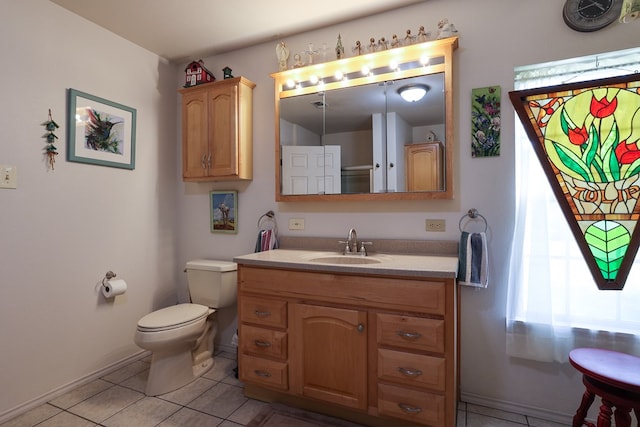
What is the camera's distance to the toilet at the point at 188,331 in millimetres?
1939

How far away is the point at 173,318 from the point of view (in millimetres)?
2041

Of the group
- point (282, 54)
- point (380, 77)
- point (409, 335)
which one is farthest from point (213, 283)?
point (380, 77)

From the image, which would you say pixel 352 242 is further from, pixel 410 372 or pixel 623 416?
pixel 623 416

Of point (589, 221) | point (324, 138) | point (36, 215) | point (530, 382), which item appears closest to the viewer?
point (589, 221)

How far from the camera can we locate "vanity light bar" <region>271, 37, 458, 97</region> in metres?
1.91

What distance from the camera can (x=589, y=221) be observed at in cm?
164

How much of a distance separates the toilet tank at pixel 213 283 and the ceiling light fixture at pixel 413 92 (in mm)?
1680

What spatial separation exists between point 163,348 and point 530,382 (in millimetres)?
2160

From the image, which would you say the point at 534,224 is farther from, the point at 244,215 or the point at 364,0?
the point at 244,215

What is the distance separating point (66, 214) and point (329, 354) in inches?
74.9

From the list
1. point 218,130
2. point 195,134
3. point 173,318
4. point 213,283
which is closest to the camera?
point 173,318

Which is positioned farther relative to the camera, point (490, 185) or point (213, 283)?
point (213, 283)

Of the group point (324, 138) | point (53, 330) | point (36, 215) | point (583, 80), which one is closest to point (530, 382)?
point (583, 80)

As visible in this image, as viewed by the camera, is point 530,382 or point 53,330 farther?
point 53,330
